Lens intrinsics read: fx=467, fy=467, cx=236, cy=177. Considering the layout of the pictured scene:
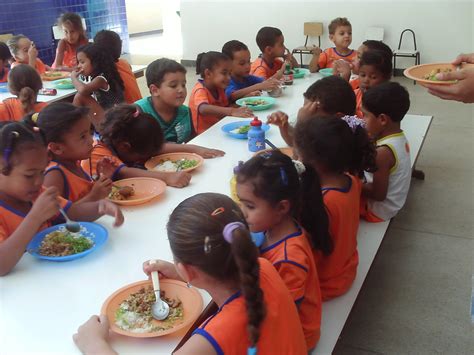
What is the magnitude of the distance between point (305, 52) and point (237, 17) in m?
1.37

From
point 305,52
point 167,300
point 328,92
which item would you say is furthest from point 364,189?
point 305,52

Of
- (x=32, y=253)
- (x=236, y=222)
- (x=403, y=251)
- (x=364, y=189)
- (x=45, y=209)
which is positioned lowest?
(x=403, y=251)

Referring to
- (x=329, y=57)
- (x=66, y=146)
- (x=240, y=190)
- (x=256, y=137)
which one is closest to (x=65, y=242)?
(x=66, y=146)

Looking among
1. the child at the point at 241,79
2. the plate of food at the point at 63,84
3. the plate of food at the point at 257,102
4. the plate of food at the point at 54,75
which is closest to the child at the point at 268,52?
the child at the point at 241,79

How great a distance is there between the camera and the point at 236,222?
1.06 metres

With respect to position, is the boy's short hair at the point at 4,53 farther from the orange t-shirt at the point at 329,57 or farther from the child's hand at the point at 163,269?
the child's hand at the point at 163,269

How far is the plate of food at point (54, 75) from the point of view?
4129mm

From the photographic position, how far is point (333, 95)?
2.41 metres

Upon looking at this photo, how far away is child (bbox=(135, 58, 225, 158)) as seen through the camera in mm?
2857

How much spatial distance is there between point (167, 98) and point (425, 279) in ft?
5.92

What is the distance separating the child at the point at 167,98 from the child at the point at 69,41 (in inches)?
82.5

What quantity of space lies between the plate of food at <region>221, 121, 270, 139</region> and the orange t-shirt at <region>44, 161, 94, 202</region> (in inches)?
39.2

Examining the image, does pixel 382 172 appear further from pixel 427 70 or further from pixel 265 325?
pixel 265 325

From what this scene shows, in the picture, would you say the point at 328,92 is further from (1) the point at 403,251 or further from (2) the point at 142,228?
(2) the point at 142,228
